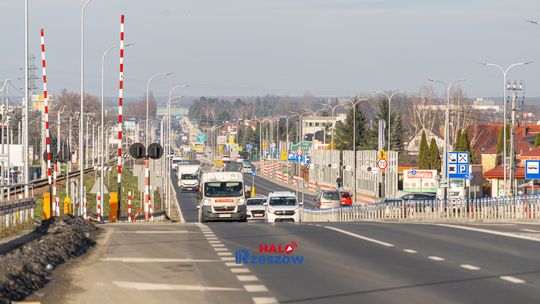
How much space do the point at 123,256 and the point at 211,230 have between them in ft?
30.2

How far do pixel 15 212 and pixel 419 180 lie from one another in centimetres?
5368

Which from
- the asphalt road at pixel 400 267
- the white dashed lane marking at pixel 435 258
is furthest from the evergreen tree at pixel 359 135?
the white dashed lane marking at pixel 435 258

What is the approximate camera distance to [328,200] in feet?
237

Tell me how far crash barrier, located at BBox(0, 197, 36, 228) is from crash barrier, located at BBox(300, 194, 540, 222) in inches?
817

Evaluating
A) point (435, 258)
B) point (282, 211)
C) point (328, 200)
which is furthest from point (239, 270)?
point (328, 200)

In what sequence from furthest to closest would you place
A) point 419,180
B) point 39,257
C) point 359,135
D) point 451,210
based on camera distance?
point 359,135, point 419,180, point 451,210, point 39,257

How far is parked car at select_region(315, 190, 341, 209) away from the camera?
71894 mm

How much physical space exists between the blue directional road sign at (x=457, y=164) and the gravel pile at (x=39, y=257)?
2963 centimetres

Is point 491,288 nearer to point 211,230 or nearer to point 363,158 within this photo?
point 211,230

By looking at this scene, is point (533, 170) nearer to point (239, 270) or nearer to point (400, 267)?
point (400, 267)

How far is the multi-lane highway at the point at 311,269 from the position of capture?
521 inches

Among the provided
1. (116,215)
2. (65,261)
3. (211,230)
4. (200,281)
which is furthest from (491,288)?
(116,215)

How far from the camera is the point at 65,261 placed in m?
17.8

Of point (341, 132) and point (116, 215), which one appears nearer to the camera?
point (116, 215)
